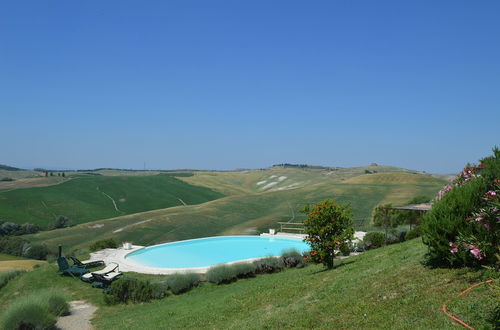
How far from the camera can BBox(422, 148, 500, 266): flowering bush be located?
6.92 meters

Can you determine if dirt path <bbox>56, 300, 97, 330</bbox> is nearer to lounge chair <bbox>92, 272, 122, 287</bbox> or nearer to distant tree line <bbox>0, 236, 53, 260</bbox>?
lounge chair <bbox>92, 272, 122, 287</bbox>

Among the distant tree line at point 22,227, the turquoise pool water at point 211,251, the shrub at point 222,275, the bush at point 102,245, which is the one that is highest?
the shrub at point 222,275

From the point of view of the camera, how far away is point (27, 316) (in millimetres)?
10352

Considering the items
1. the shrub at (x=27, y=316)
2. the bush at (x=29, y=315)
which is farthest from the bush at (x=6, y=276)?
the shrub at (x=27, y=316)

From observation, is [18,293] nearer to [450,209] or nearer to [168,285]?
[168,285]

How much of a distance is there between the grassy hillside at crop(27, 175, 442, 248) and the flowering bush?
22.5m

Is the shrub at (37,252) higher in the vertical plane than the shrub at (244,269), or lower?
lower

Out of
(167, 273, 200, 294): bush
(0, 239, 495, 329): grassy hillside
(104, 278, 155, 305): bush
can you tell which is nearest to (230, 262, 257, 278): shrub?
(167, 273, 200, 294): bush

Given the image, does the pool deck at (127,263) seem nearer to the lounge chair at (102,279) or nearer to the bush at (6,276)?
the lounge chair at (102,279)

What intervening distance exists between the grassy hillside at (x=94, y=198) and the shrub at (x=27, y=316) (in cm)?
5154

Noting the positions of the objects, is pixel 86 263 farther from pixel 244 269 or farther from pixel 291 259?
pixel 291 259

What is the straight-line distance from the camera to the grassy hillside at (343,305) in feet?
18.7

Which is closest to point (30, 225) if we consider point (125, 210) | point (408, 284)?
point (125, 210)

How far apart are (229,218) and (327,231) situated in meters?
35.0
